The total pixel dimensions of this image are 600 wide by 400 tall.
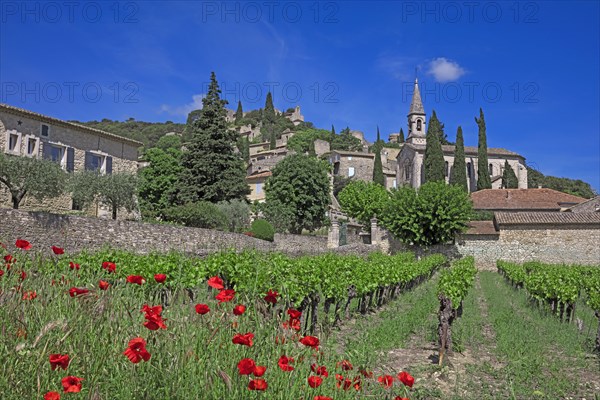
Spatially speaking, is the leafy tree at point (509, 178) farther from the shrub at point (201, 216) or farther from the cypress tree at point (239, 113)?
the cypress tree at point (239, 113)

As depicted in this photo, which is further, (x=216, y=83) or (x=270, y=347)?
(x=216, y=83)

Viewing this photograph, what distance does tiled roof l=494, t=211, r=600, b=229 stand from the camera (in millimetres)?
31456

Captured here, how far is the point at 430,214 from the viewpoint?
3312cm

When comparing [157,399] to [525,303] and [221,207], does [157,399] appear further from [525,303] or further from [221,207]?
[221,207]

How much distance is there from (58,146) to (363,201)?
29363mm

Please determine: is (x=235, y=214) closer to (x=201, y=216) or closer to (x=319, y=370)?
(x=201, y=216)

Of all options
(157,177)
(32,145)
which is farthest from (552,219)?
(32,145)

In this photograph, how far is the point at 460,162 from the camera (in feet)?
180

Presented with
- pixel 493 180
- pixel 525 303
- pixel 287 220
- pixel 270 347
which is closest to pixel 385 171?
pixel 493 180

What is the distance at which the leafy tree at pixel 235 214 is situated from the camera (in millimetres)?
31438

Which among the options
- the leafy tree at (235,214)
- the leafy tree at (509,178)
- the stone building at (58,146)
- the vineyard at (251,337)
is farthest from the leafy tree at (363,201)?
the vineyard at (251,337)

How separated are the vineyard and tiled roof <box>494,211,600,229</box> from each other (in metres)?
20.9

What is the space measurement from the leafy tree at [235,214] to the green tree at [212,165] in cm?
209

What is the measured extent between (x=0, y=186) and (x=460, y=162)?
44785mm
